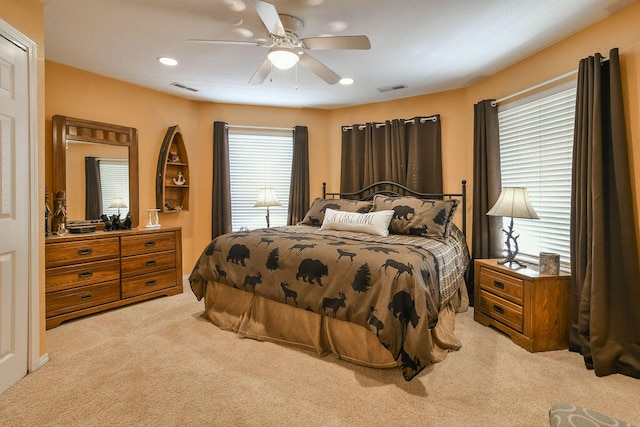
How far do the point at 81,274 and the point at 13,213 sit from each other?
4.24 feet

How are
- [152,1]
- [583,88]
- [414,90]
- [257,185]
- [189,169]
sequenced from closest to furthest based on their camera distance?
[152,1] → [583,88] → [414,90] → [189,169] → [257,185]

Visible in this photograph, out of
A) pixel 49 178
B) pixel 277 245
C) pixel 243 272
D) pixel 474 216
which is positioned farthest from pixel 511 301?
pixel 49 178

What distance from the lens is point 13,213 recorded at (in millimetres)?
2049

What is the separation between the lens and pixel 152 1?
229 centimetres

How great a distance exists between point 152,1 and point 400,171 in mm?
3194

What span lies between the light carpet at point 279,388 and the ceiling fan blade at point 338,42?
2209mm

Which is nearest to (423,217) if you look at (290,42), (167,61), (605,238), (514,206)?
(514,206)

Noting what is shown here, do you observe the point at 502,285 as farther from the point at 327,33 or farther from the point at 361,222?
the point at 327,33

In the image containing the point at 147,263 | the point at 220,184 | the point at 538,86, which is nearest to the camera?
the point at 538,86

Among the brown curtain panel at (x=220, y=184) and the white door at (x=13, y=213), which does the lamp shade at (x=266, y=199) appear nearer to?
the brown curtain panel at (x=220, y=184)

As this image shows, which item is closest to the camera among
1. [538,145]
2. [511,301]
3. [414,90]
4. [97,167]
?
[511,301]

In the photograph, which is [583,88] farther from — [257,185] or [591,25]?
[257,185]

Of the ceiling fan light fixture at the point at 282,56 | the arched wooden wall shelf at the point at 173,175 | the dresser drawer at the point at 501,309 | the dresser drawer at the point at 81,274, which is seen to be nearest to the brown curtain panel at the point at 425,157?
the dresser drawer at the point at 501,309

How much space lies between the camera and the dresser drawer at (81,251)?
2941 mm
